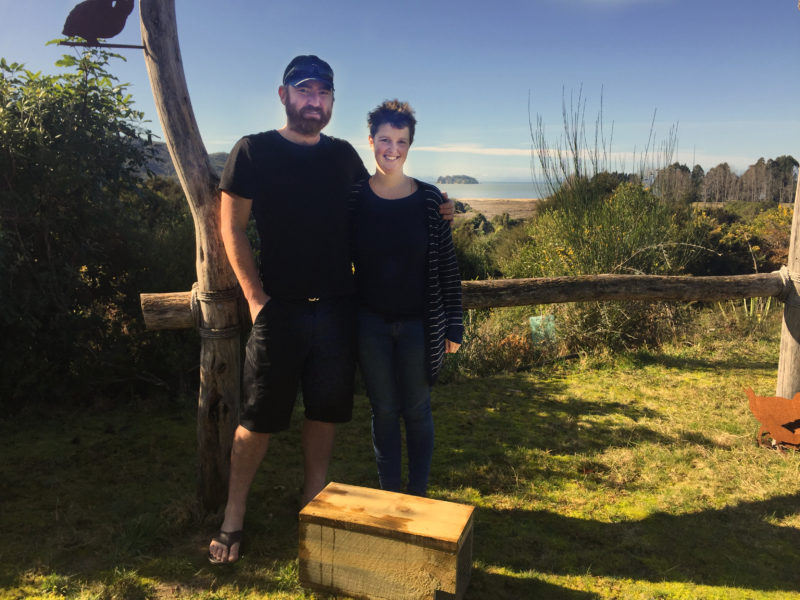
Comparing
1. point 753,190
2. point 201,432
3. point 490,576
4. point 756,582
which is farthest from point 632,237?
point 753,190

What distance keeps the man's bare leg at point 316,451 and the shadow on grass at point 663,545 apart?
928mm

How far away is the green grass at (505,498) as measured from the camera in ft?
8.73

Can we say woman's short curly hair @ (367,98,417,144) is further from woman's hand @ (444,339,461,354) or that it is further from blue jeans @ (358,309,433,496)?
woman's hand @ (444,339,461,354)

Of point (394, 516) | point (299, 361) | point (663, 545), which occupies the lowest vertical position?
point (663, 545)

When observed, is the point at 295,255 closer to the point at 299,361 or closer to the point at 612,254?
the point at 299,361

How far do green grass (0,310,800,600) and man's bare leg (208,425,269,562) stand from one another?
8 cm

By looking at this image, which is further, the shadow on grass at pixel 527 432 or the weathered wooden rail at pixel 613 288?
the weathered wooden rail at pixel 613 288

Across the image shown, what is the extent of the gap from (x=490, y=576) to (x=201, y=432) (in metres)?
1.73

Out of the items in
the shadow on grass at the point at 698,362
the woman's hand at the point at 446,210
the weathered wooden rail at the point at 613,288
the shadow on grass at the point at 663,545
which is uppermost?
the woman's hand at the point at 446,210

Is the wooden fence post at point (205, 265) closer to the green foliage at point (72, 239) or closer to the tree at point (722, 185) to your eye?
the green foliage at point (72, 239)

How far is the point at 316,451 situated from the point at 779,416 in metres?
3.51

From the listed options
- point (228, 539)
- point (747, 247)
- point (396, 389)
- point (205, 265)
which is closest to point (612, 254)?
point (396, 389)

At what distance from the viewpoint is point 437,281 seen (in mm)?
2703

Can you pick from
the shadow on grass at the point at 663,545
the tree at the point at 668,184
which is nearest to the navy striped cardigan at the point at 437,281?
the shadow on grass at the point at 663,545
